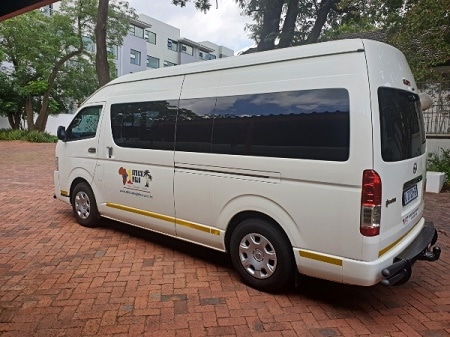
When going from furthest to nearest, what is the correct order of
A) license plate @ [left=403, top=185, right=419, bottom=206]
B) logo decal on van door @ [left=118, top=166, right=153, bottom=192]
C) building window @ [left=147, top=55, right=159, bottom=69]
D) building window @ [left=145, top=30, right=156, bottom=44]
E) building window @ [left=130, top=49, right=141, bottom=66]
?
A: building window @ [left=147, top=55, right=159, bottom=69], building window @ [left=145, top=30, right=156, bottom=44], building window @ [left=130, top=49, right=141, bottom=66], logo decal on van door @ [left=118, top=166, right=153, bottom=192], license plate @ [left=403, top=185, right=419, bottom=206]

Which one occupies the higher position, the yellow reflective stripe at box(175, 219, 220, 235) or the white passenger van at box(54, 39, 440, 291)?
the white passenger van at box(54, 39, 440, 291)

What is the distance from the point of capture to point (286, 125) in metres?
3.22

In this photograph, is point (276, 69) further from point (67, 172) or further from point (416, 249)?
point (67, 172)

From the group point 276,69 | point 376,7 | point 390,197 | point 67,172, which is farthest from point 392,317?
point 376,7

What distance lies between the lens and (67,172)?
18.3 feet

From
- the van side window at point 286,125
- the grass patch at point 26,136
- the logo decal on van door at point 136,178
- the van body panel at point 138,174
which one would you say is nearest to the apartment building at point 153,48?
the grass patch at point 26,136

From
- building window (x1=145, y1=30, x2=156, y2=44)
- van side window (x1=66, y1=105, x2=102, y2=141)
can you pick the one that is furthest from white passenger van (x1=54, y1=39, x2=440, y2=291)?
building window (x1=145, y1=30, x2=156, y2=44)

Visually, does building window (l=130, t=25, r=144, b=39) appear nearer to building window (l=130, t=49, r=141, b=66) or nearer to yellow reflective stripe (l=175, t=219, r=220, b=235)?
building window (l=130, t=49, r=141, b=66)

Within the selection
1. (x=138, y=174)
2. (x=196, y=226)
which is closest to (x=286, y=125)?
(x=196, y=226)

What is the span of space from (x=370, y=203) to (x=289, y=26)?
12215 mm

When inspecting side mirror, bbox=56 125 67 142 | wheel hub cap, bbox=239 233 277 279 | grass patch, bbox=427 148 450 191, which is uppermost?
side mirror, bbox=56 125 67 142

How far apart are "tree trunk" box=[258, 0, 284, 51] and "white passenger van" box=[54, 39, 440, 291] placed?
10219 mm

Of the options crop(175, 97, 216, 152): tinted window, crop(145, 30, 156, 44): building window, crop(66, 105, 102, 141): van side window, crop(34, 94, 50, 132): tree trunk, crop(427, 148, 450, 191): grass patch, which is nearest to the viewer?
crop(175, 97, 216, 152): tinted window

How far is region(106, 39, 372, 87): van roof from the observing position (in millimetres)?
2936
